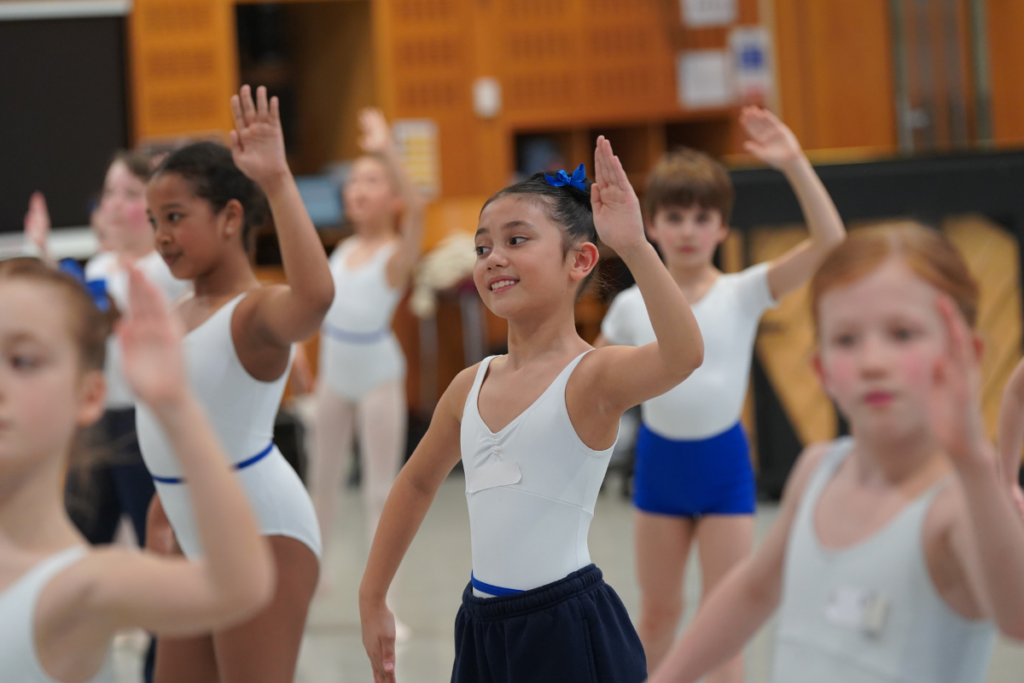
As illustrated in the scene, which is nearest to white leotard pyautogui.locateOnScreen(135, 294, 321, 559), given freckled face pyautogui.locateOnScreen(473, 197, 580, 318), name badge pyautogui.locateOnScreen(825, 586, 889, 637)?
freckled face pyautogui.locateOnScreen(473, 197, 580, 318)

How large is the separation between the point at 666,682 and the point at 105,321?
2.64 ft

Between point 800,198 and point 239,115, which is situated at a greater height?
point 239,115

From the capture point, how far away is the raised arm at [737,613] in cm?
139

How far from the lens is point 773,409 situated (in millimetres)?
5320

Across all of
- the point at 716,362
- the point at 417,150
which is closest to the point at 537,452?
the point at 716,362

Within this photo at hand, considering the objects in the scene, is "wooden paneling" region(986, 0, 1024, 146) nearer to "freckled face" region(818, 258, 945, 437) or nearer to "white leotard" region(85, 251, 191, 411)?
"white leotard" region(85, 251, 191, 411)

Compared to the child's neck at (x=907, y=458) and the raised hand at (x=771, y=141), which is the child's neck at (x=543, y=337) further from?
the raised hand at (x=771, y=141)

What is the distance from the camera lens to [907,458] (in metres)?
1.28

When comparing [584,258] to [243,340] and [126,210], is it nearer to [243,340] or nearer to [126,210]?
[243,340]

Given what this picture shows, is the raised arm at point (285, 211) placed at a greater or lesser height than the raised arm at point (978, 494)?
greater

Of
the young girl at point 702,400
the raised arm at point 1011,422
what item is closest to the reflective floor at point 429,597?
the young girl at point 702,400

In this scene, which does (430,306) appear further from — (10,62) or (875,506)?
(875,506)

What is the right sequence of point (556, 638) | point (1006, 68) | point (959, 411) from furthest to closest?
point (1006, 68) < point (556, 638) < point (959, 411)

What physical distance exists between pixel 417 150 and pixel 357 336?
293 cm
